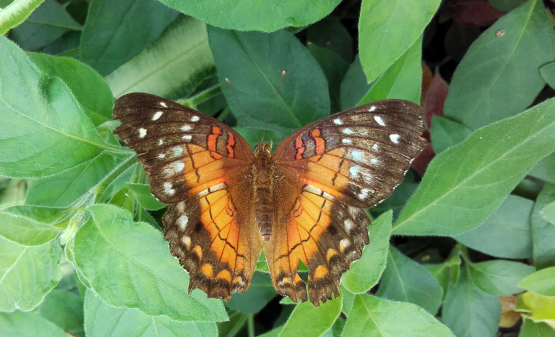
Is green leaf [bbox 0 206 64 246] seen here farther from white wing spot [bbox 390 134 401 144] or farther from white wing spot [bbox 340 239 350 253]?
white wing spot [bbox 390 134 401 144]

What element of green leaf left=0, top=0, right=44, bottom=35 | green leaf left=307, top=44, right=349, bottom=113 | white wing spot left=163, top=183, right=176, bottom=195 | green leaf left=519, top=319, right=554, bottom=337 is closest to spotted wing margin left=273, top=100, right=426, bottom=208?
white wing spot left=163, top=183, right=176, bottom=195

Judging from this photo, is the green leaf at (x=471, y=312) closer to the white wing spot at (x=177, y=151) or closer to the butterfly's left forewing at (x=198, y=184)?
the butterfly's left forewing at (x=198, y=184)

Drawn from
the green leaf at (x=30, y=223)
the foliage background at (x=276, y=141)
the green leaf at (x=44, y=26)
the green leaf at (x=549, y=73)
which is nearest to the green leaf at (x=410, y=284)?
the foliage background at (x=276, y=141)

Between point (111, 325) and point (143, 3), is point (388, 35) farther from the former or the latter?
point (111, 325)

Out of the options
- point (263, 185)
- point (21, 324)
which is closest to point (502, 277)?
point (263, 185)

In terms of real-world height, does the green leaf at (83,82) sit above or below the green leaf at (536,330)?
above

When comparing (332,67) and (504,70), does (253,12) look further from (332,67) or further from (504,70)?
(504,70)
